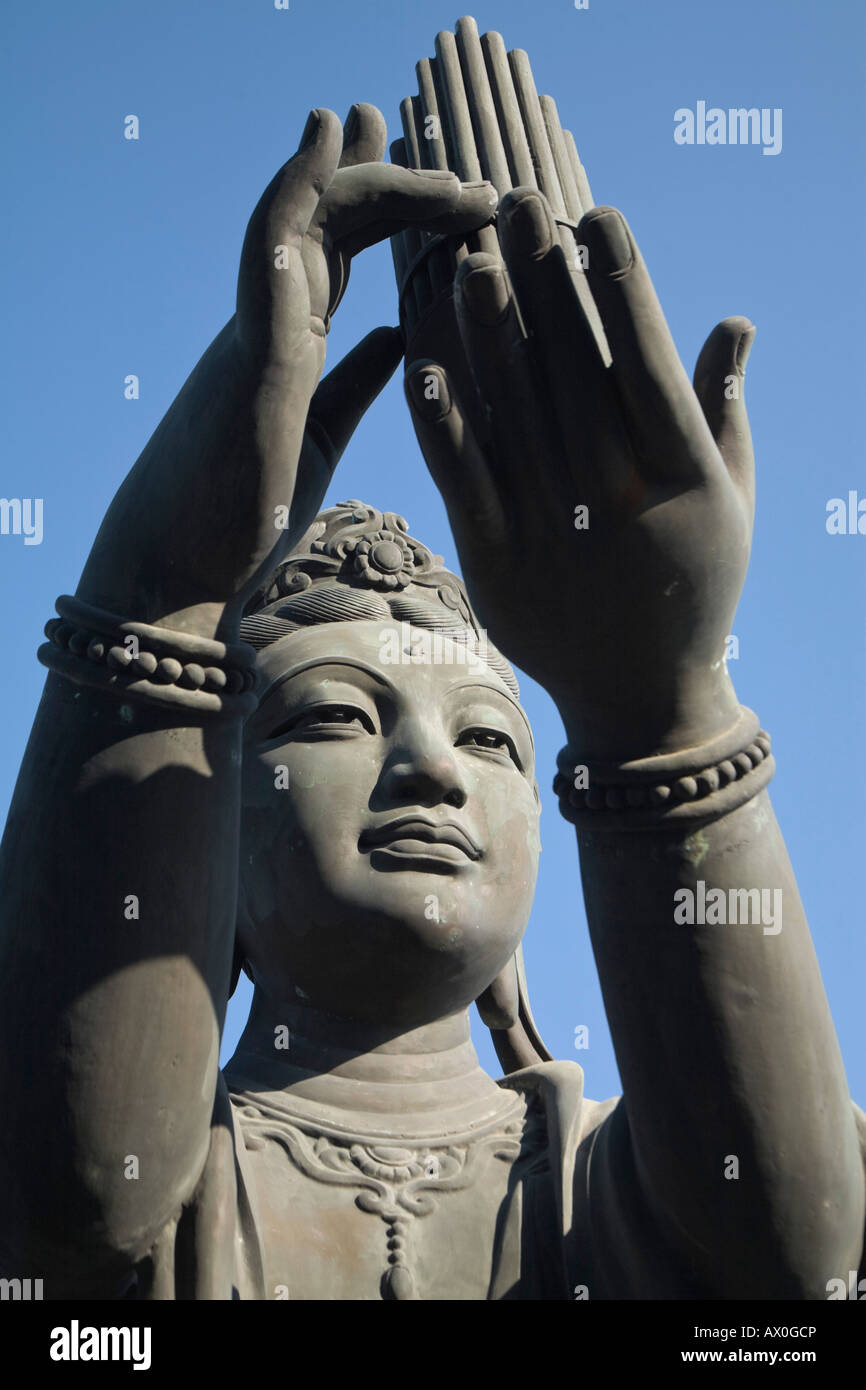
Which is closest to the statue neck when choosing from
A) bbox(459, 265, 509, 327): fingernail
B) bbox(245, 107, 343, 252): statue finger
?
bbox(459, 265, 509, 327): fingernail

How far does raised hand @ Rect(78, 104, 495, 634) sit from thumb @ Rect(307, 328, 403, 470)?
1.69 feet

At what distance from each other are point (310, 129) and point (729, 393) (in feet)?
4.39

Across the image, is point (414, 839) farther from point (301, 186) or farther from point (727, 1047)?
point (301, 186)

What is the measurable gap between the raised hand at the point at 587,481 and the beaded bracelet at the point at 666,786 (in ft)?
0.31

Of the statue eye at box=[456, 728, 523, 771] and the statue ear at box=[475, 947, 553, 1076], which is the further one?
the statue ear at box=[475, 947, 553, 1076]

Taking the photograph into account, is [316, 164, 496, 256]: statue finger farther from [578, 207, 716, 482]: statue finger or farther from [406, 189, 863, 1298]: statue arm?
[578, 207, 716, 482]: statue finger

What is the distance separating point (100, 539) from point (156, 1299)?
2.06 meters

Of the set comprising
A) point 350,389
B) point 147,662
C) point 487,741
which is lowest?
point 147,662

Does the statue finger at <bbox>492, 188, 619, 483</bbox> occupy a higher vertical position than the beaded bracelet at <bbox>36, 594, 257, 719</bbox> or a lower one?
higher

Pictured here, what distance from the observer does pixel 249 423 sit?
4.53m

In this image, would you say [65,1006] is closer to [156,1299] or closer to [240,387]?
[156,1299]

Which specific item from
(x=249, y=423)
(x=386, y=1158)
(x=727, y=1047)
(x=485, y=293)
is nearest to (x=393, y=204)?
(x=485, y=293)

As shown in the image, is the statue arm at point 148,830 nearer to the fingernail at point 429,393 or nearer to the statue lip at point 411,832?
the fingernail at point 429,393

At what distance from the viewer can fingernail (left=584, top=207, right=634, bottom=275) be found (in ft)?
14.4
